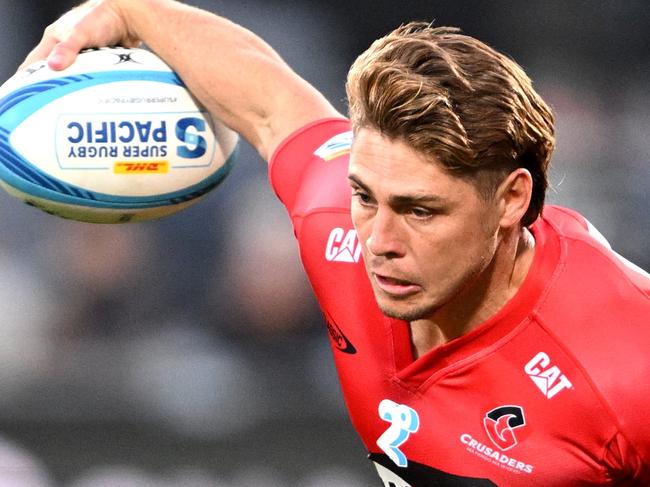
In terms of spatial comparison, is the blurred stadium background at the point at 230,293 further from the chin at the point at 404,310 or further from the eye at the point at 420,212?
the eye at the point at 420,212

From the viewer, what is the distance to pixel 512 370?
7.73 ft

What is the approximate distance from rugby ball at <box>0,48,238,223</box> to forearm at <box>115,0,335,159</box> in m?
0.06

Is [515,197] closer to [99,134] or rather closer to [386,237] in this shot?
[386,237]

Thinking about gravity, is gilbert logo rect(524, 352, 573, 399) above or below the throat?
above

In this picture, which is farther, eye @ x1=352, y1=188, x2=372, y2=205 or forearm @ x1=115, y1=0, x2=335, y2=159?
forearm @ x1=115, y1=0, x2=335, y2=159

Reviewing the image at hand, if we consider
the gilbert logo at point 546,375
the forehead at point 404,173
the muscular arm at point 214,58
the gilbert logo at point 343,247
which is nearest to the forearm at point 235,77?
the muscular arm at point 214,58

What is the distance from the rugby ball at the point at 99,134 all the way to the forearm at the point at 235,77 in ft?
0.21

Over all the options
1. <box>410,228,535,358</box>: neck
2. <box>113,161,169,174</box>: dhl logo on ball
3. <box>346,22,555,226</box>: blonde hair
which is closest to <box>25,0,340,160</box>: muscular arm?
<box>113,161,169,174</box>: dhl logo on ball

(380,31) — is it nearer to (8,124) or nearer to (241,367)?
(241,367)

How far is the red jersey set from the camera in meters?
2.23

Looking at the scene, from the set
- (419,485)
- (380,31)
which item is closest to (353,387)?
(419,485)

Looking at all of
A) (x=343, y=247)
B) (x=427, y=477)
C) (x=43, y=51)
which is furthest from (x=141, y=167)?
(x=427, y=477)

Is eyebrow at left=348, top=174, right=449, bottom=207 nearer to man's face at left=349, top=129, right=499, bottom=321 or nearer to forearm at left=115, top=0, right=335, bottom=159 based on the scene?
man's face at left=349, top=129, right=499, bottom=321

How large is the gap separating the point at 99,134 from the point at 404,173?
100 centimetres
